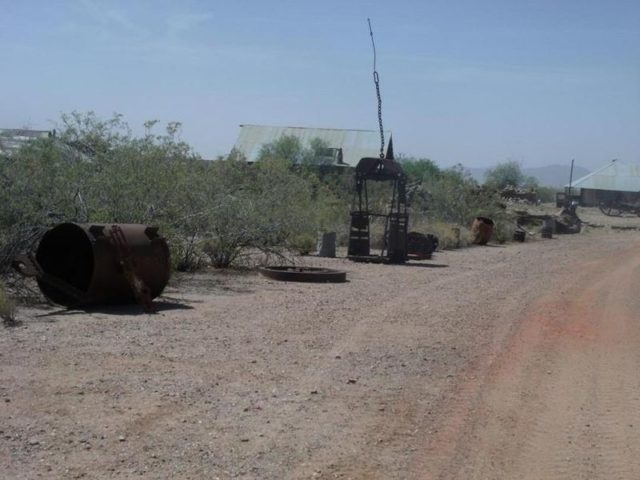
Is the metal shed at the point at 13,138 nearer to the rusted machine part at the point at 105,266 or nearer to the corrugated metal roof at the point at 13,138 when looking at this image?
the corrugated metal roof at the point at 13,138

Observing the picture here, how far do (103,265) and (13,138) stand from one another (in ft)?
23.3

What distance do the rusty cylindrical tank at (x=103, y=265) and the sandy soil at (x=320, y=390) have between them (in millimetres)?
372

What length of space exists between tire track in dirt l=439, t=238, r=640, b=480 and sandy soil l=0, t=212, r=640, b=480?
0.02 meters

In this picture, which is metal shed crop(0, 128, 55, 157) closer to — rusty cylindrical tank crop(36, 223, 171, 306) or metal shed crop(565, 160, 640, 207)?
rusty cylindrical tank crop(36, 223, 171, 306)

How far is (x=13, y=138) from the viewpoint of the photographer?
18.7m

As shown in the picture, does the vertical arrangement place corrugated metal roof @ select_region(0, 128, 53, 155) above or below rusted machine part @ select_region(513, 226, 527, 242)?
above

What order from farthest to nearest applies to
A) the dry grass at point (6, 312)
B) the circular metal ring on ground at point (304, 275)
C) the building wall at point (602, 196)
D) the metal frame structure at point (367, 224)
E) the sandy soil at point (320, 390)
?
the building wall at point (602, 196) < the metal frame structure at point (367, 224) < the circular metal ring on ground at point (304, 275) < the dry grass at point (6, 312) < the sandy soil at point (320, 390)

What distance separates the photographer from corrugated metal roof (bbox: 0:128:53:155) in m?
17.1

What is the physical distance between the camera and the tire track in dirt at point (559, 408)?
6621mm

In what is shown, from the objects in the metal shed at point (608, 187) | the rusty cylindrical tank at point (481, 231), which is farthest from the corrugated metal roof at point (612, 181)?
the rusty cylindrical tank at point (481, 231)

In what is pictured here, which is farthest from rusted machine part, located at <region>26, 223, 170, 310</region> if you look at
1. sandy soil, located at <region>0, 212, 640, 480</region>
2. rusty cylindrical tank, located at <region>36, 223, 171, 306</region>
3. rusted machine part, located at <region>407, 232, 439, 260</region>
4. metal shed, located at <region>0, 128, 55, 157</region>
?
rusted machine part, located at <region>407, 232, 439, 260</region>

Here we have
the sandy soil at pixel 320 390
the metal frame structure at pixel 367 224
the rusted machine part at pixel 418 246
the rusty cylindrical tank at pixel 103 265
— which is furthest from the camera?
the rusted machine part at pixel 418 246

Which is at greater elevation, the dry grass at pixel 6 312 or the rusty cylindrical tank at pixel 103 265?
the rusty cylindrical tank at pixel 103 265

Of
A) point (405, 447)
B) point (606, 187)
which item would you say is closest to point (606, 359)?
point (405, 447)
